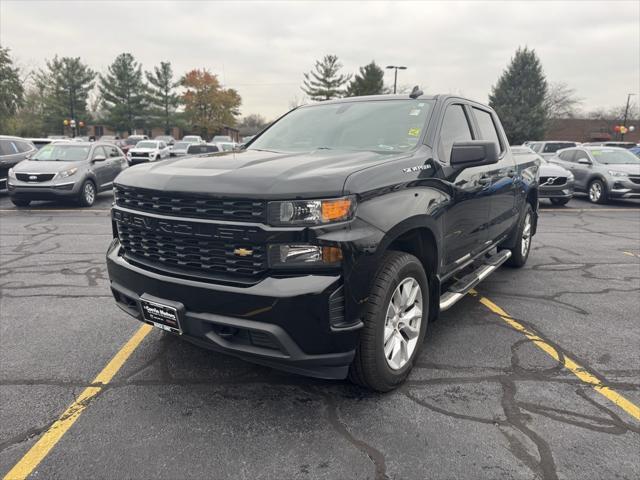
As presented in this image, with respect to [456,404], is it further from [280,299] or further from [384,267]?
[280,299]

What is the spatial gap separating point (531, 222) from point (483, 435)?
4386 mm

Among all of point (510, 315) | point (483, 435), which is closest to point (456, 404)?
point (483, 435)

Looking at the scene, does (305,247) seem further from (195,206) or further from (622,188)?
(622,188)

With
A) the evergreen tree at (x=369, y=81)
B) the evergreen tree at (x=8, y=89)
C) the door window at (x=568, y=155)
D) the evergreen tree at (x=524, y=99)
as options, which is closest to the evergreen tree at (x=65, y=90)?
the evergreen tree at (x=8, y=89)

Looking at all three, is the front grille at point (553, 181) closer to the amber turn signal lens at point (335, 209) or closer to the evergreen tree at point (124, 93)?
the amber turn signal lens at point (335, 209)

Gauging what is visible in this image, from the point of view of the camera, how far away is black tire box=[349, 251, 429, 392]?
8.82ft

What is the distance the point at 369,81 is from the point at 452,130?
57011 millimetres

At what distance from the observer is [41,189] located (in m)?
11.4

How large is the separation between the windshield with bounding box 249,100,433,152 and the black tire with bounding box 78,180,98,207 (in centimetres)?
929

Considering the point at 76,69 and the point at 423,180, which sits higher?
the point at 76,69

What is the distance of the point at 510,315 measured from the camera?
449 centimetres

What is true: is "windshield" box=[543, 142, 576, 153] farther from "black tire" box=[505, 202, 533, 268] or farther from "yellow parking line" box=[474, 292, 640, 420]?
"yellow parking line" box=[474, 292, 640, 420]

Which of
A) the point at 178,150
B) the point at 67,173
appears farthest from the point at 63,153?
the point at 178,150

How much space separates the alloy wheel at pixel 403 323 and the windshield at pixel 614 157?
1427 centimetres
